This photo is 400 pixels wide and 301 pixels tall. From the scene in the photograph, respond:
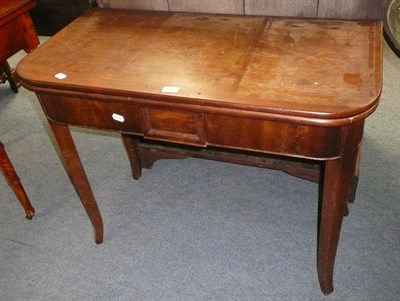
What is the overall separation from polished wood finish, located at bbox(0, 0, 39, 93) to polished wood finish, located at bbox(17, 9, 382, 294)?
42 centimetres

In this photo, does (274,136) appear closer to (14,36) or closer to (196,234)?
(196,234)

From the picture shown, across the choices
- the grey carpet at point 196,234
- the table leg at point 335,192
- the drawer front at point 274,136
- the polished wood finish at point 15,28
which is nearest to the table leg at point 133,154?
the grey carpet at point 196,234

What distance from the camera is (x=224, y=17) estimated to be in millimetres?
1314

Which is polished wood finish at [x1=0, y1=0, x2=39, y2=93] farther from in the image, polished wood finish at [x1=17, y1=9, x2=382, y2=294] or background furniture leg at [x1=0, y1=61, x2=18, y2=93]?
background furniture leg at [x1=0, y1=61, x2=18, y2=93]

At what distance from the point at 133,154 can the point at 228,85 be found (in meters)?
0.94

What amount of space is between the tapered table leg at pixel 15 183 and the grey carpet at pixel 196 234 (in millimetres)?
50

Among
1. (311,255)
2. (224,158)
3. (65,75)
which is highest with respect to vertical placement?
(65,75)

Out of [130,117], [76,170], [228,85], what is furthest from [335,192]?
[76,170]

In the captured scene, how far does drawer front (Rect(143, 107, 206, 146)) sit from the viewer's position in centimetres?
100

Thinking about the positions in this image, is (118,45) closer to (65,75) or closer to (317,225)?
(65,75)

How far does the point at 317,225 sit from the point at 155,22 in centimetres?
100

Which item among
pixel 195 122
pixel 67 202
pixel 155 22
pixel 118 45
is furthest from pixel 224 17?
pixel 67 202

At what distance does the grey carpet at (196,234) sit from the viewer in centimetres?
140

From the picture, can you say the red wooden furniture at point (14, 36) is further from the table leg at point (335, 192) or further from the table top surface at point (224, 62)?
the table leg at point (335, 192)
